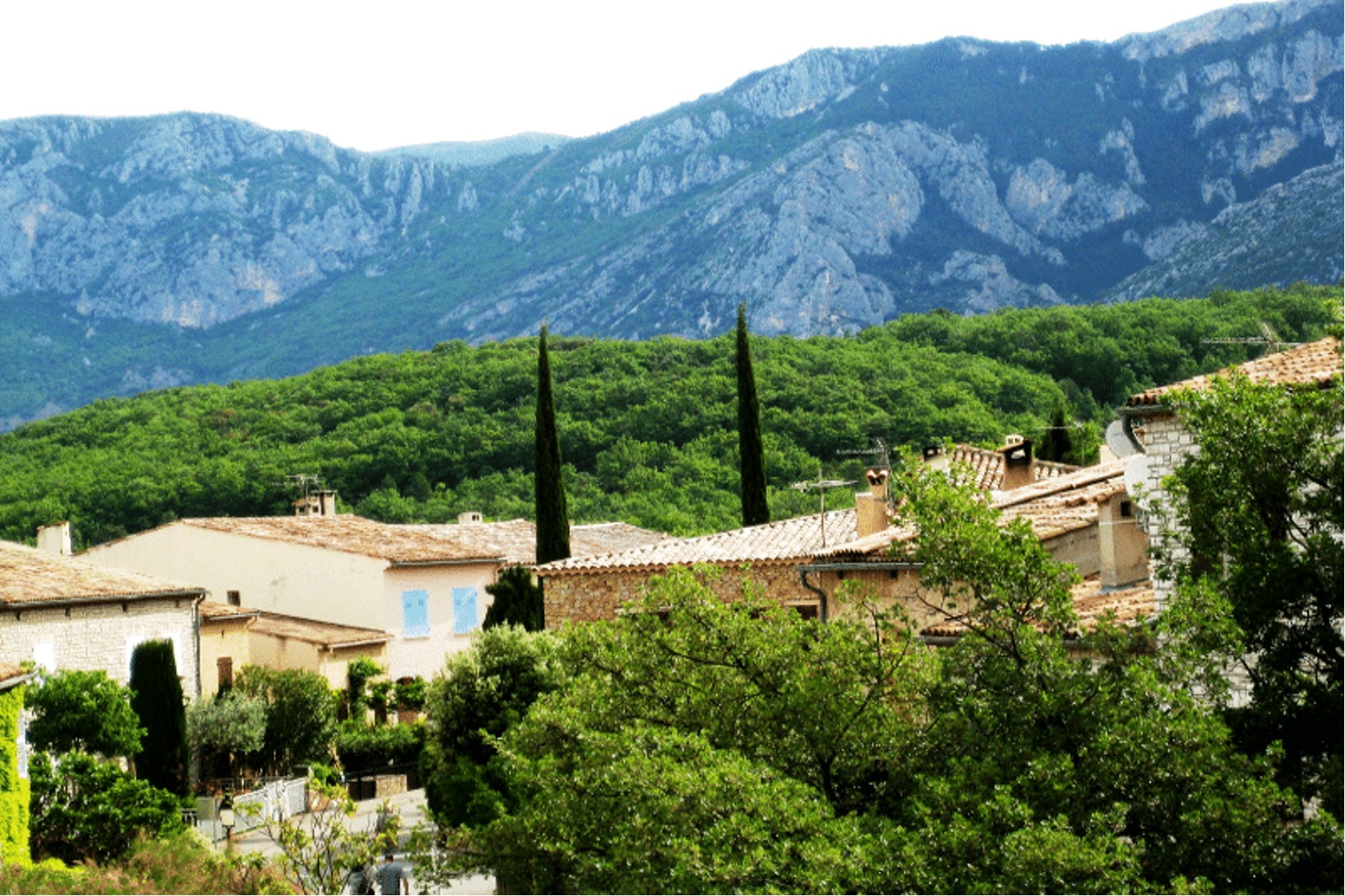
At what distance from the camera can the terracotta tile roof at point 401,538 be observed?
123 feet

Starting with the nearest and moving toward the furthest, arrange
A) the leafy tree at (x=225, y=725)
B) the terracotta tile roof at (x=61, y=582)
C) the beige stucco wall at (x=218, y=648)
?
the terracotta tile roof at (x=61, y=582) → the leafy tree at (x=225, y=725) → the beige stucco wall at (x=218, y=648)

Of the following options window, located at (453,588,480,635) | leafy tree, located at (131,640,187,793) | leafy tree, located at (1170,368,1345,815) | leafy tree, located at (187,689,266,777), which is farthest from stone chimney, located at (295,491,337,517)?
leafy tree, located at (1170,368,1345,815)

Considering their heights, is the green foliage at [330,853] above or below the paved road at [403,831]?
above

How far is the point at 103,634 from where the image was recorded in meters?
26.2

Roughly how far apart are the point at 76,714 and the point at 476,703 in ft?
18.2

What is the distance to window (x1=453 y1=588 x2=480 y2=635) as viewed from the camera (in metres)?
39.0

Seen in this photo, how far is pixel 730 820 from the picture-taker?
379 inches

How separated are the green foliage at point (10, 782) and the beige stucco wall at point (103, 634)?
17.5 ft

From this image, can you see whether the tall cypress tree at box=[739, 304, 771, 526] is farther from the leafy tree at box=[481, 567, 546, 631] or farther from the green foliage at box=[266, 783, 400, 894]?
the green foliage at box=[266, 783, 400, 894]

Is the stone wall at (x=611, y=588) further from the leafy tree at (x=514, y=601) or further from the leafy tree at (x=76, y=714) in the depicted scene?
the leafy tree at (x=76, y=714)

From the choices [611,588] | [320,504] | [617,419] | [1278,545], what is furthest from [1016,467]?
[617,419]

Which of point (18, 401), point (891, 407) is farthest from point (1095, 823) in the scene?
point (18, 401)

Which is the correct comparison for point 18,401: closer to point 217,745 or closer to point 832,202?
point 832,202

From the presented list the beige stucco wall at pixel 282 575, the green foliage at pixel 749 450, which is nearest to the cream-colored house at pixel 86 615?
the beige stucco wall at pixel 282 575
